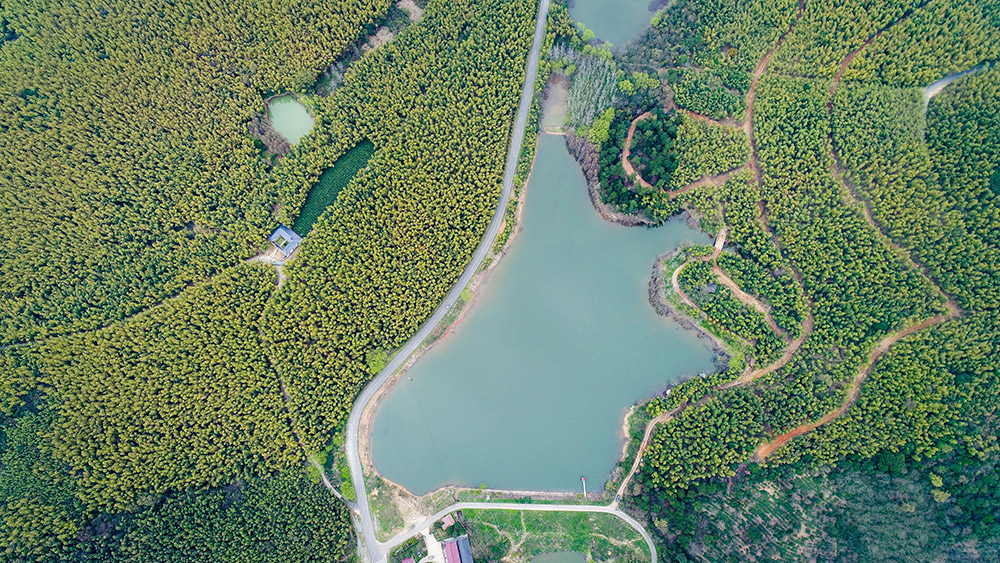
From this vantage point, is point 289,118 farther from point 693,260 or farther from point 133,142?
point 693,260

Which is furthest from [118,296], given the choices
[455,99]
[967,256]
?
[967,256]

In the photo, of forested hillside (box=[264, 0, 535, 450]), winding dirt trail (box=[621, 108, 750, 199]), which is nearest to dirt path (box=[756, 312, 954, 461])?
winding dirt trail (box=[621, 108, 750, 199])

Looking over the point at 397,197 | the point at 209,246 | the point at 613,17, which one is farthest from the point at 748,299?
the point at 209,246

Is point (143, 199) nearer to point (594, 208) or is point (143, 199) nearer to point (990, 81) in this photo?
point (594, 208)

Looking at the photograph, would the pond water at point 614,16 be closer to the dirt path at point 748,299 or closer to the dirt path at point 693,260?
the dirt path at point 693,260

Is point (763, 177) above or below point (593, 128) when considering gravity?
below

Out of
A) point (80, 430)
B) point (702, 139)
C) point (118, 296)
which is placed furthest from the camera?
point (702, 139)
